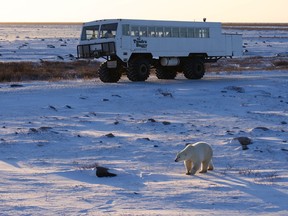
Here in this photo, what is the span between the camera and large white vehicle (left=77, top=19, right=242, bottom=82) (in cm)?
2655

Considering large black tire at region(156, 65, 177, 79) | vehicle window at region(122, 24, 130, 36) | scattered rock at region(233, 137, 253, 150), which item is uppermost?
vehicle window at region(122, 24, 130, 36)

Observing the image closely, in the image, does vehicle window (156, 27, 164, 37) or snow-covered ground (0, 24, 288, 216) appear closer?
snow-covered ground (0, 24, 288, 216)

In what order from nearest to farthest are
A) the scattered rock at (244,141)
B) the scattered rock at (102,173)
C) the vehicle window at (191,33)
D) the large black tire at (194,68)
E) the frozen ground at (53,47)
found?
the scattered rock at (102,173) < the scattered rock at (244,141) < the vehicle window at (191,33) < the large black tire at (194,68) < the frozen ground at (53,47)

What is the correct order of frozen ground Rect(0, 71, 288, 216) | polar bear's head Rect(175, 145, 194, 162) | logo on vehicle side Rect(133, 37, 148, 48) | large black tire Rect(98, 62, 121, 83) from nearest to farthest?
frozen ground Rect(0, 71, 288, 216) < polar bear's head Rect(175, 145, 194, 162) < logo on vehicle side Rect(133, 37, 148, 48) < large black tire Rect(98, 62, 121, 83)

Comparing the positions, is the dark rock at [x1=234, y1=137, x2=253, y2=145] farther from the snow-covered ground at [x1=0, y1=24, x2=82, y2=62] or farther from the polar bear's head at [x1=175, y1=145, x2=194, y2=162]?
the snow-covered ground at [x1=0, y1=24, x2=82, y2=62]

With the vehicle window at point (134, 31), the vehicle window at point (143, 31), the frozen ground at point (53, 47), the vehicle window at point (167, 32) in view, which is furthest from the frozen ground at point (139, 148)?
the frozen ground at point (53, 47)

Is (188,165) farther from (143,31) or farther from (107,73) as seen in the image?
(107,73)

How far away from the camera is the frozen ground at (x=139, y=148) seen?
26.9 feet

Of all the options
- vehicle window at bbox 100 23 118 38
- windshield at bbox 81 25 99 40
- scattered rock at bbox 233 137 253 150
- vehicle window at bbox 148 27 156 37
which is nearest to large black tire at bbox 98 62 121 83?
windshield at bbox 81 25 99 40

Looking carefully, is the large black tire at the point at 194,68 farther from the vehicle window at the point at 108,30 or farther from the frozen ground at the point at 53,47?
the frozen ground at the point at 53,47

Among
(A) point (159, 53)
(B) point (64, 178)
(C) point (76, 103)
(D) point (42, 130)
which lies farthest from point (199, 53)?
(B) point (64, 178)

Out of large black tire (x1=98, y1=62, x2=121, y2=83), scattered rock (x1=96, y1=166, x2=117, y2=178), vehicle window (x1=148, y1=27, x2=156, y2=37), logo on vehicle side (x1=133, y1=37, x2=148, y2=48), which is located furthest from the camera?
large black tire (x1=98, y1=62, x2=121, y2=83)

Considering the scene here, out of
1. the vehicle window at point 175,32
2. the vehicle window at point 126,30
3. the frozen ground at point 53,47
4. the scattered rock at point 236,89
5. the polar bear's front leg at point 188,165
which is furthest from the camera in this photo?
the frozen ground at point 53,47

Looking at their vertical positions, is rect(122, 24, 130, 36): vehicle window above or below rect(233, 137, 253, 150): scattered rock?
above
